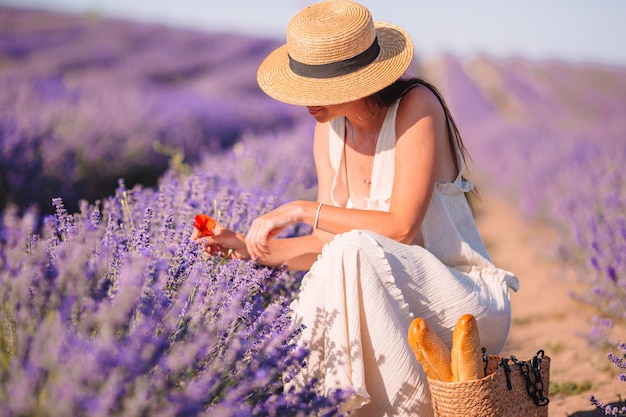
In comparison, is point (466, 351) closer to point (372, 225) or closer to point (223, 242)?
point (372, 225)

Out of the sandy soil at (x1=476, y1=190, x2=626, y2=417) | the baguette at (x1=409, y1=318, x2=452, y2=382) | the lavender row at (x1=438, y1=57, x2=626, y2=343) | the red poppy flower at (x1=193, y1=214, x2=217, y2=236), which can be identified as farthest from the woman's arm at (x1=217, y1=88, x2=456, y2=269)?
the lavender row at (x1=438, y1=57, x2=626, y2=343)

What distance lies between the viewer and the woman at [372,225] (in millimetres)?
1718

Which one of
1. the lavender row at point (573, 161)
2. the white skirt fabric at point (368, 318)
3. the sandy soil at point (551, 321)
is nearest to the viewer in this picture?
the white skirt fabric at point (368, 318)

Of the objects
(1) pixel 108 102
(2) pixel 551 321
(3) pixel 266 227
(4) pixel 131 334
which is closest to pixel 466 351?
(3) pixel 266 227

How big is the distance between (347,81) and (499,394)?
97 centimetres

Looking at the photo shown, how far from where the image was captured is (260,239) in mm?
1879

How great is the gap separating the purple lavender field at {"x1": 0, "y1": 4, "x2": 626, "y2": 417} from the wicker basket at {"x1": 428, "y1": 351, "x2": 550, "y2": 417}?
337 millimetres

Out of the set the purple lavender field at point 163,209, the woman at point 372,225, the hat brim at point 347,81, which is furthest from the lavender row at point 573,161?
the hat brim at point 347,81

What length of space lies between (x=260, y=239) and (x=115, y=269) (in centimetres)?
46

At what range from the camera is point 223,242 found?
1.98 metres

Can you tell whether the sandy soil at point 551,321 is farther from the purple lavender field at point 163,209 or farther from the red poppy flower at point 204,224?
the red poppy flower at point 204,224

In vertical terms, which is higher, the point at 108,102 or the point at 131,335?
the point at 131,335

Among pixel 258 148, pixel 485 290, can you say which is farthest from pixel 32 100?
pixel 485 290

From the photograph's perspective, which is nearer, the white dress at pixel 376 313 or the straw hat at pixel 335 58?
the white dress at pixel 376 313
